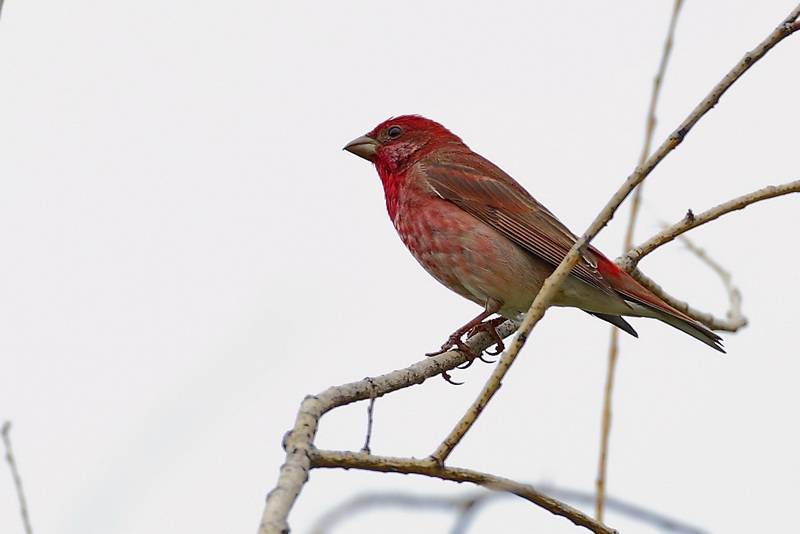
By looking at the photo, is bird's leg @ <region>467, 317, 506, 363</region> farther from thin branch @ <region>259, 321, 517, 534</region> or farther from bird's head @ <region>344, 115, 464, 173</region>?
bird's head @ <region>344, 115, 464, 173</region>

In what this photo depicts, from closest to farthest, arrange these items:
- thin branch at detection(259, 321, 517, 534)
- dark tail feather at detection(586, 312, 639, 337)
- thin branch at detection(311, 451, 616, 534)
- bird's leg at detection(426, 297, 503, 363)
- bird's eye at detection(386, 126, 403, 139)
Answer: thin branch at detection(259, 321, 517, 534)
thin branch at detection(311, 451, 616, 534)
bird's leg at detection(426, 297, 503, 363)
dark tail feather at detection(586, 312, 639, 337)
bird's eye at detection(386, 126, 403, 139)

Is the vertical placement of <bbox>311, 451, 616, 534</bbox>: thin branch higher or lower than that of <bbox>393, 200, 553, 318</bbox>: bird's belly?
lower

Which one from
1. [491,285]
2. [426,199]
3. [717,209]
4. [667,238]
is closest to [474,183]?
[426,199]

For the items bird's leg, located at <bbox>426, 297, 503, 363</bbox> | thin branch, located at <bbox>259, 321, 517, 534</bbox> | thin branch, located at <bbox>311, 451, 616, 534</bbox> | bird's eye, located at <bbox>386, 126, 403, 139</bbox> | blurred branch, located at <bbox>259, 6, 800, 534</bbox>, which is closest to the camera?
thin branch, located at <bbox>259, 321, 517, 534</bbox>

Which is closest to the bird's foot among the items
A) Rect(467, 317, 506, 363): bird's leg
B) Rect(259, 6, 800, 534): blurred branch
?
Rect(467, 317, 506, 363): bird's leg

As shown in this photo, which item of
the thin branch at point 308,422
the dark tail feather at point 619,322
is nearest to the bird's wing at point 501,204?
the dark tail feather at point 619,322

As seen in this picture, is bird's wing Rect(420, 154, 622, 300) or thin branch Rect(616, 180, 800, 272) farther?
bird's wing Rect(420, 154, 622, 300)

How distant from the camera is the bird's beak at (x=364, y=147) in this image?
8227mm

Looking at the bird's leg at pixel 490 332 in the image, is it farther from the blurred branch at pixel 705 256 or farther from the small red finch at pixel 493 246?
the blurred branch at pixel 705 256

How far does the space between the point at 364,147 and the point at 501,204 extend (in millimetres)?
1488

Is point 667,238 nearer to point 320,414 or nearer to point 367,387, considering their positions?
point 367,387

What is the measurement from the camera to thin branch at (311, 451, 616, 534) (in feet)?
11.5

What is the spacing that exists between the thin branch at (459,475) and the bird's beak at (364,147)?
487 cm

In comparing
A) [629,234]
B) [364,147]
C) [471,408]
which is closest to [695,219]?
[629,234]
